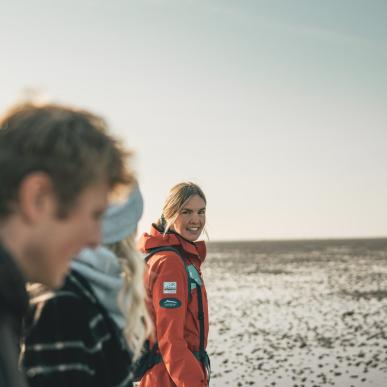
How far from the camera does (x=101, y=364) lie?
1701mm

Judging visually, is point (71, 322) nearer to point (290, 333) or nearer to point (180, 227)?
point (180, 227)

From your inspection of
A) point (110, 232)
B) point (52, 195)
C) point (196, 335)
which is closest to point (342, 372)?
point (196, 335)

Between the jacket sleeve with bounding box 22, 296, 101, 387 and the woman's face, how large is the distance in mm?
2743

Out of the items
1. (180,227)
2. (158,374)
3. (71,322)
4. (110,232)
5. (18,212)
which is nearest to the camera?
(18,212)

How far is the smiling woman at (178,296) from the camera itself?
151 inches

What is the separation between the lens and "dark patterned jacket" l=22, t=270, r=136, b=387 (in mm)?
1552

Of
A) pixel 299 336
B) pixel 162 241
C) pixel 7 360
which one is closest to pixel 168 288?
pixel 162 241

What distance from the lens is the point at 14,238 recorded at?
134 centimetres

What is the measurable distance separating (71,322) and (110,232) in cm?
58

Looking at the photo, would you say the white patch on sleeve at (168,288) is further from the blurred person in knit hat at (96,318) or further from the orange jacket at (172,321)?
the blurred person in knit hat at (96,318)

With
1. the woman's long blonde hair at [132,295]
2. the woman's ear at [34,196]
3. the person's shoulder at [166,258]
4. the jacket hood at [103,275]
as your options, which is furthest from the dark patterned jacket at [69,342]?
the person's shoulder at [166,258]

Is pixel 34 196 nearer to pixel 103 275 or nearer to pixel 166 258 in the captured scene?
pixel 103 275

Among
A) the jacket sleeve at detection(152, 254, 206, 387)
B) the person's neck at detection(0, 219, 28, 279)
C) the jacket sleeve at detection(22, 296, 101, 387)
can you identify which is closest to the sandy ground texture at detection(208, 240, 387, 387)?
the jacket sleeve at detection(152, 254, 206, 387)

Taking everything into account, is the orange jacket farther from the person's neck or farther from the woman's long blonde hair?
the person's neck
